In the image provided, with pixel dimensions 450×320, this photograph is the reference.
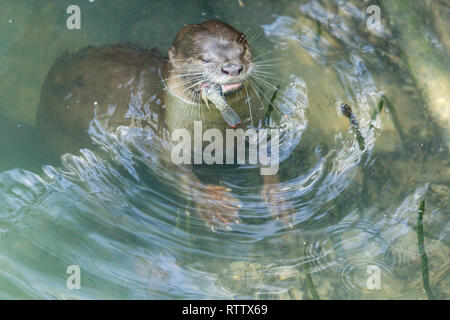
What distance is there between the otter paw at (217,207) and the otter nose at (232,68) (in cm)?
88

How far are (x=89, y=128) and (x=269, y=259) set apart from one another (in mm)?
1547

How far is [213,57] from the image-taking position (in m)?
2.77

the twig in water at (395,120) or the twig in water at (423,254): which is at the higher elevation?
the twig in water at (395,120)

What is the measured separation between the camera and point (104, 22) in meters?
3.92

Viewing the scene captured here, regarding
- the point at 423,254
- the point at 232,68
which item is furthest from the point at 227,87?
the point at 423,254

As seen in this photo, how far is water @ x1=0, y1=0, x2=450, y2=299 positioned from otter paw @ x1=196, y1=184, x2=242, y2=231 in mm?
62

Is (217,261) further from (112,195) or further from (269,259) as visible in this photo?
(112,195)

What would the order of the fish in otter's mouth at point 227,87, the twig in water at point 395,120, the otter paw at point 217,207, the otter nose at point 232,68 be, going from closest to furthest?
1. the otter nose at point 232,68
2. the fish in otter's mouth at point 227,87
3. the otter paw at point 217,207
4. the twig in water at point 395,120

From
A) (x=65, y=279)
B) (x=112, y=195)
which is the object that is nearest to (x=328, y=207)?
(x=112, y=195)

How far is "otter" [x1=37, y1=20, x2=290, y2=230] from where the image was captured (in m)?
3.18

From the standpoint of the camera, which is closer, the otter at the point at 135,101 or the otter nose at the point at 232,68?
the otter nose at the point at 232,68

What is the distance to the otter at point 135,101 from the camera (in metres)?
3.18

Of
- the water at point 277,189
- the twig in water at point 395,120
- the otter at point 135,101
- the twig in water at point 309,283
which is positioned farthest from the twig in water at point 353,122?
the twig in water at point 309,283

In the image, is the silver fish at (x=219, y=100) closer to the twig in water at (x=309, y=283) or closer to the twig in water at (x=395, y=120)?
the twig in water at (x=309, y=283)
